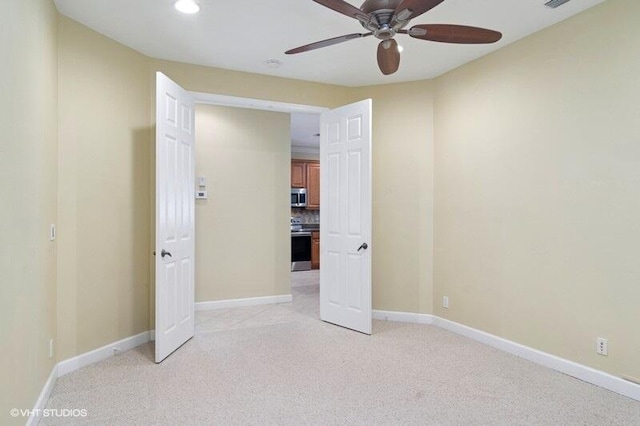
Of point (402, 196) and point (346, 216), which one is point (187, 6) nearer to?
point (346, 216)

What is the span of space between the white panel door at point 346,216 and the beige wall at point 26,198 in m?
2.56

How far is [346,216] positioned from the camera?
409 cm

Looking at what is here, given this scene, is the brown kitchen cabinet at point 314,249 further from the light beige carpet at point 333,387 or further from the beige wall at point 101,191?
the beige wall at point 101,191

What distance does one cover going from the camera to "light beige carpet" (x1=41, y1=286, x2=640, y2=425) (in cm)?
231

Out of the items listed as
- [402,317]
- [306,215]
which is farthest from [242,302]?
[306,215]

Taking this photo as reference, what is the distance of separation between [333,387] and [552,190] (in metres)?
2.31

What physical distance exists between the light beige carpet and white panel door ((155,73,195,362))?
289 millimetres

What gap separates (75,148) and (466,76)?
3.65 metres

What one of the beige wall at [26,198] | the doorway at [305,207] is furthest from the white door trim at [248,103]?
the doorway at [305,207]

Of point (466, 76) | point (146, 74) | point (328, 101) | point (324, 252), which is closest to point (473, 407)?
point (324, 252)

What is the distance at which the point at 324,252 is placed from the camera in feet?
14.2

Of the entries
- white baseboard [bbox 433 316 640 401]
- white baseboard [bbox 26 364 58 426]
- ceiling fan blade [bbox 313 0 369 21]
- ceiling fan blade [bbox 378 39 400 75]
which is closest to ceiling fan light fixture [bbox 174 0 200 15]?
ceiling fan blade [bbox 313 0 369 21]

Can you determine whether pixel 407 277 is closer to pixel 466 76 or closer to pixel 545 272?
pixel 545 272

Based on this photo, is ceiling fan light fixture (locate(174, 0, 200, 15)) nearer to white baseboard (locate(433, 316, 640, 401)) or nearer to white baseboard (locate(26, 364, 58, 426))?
white baseboard (locate(26, 364, 58, 426))
